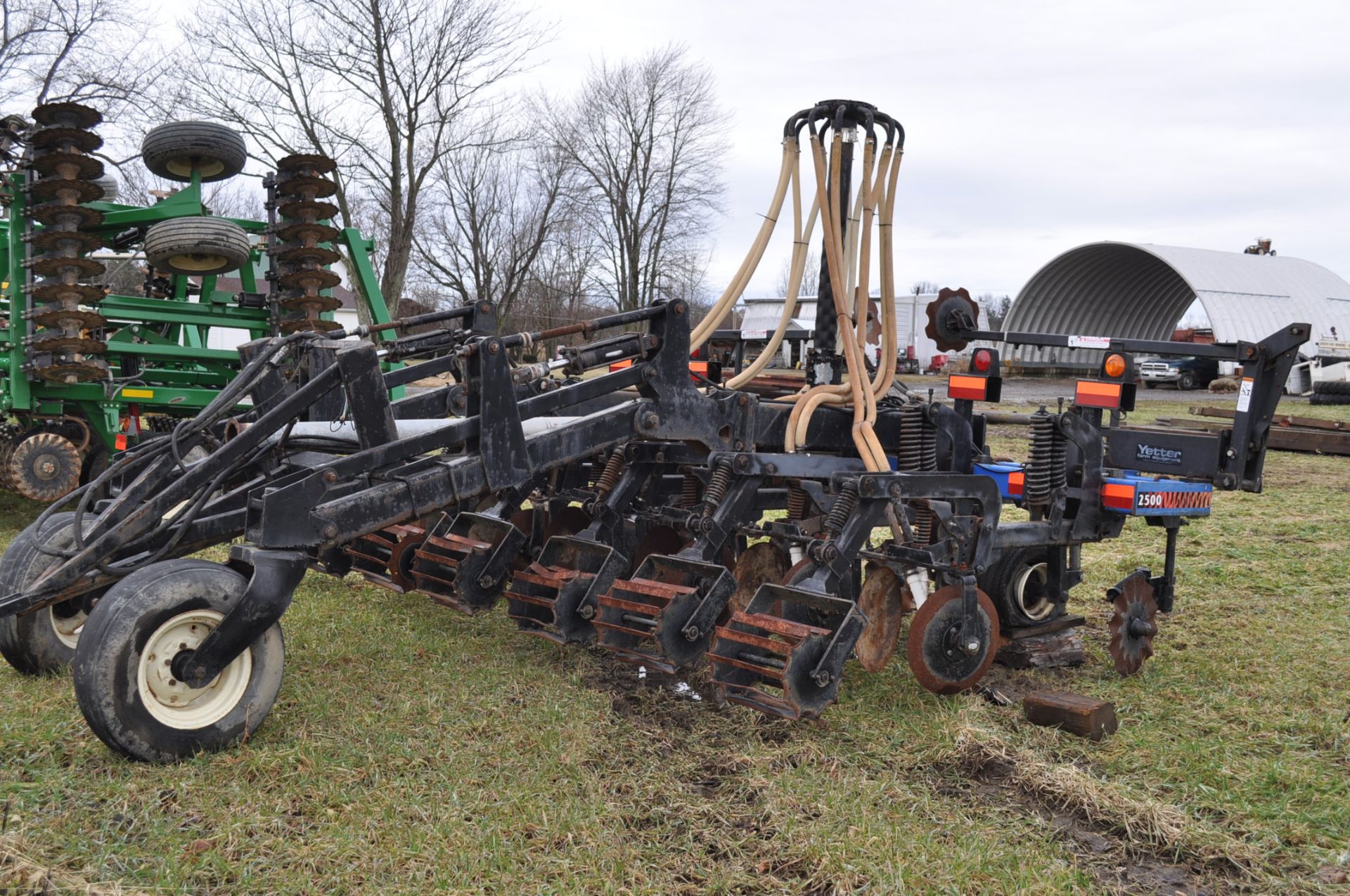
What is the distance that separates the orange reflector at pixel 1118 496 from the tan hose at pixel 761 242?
1908 mm

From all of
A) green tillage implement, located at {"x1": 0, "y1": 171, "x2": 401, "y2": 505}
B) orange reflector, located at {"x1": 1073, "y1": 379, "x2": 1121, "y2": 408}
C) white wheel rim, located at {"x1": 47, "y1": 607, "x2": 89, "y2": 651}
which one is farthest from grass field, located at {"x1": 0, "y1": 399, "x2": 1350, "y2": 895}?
green tillage implement, located at {"x1": 0, "y1": 171, "x2": 401, "y2": 505}

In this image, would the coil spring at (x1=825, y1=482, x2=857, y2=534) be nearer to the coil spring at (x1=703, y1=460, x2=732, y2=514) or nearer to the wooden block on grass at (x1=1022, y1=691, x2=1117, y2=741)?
the coil spring at (x1=703, y1=460, x2=732, y2=514)

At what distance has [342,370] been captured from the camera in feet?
12.7

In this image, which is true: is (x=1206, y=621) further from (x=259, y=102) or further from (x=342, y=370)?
(x=259, y=102)

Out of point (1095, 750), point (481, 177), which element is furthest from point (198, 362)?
point (481, 177)

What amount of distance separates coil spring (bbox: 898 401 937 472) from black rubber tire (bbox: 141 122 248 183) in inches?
225

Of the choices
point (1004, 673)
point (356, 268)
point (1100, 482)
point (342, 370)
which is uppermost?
point (356, 268)

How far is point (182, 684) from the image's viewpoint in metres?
3.61

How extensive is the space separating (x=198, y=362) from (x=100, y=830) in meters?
6.02

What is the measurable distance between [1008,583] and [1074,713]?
4.04 feet

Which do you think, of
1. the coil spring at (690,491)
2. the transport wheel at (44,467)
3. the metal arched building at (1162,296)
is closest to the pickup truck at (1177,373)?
the metal arched building at (1162,296)

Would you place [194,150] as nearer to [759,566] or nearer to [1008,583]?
[759,566]

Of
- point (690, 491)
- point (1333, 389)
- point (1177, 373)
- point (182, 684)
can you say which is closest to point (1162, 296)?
point (1177, 373)

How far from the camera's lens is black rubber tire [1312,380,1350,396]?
24.3 metres
